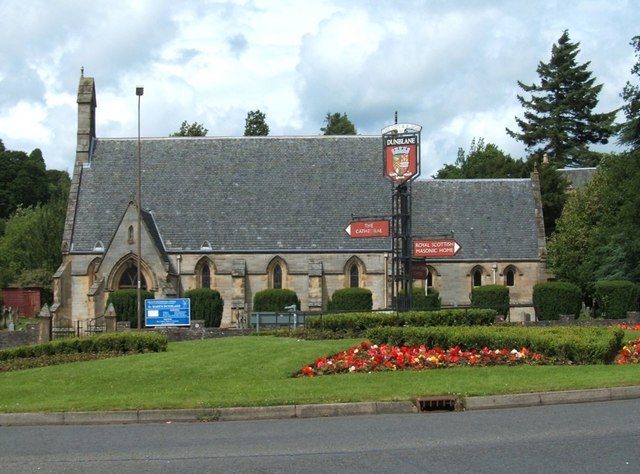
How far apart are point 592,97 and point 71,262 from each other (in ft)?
189

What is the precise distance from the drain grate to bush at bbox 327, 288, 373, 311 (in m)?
29.6

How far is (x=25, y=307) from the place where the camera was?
218 ft

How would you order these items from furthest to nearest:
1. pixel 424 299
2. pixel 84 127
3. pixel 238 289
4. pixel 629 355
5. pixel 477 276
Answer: pixel 84 127, pixel 477 276, pixel 238 289, pixel 424 299, pixel 629 355

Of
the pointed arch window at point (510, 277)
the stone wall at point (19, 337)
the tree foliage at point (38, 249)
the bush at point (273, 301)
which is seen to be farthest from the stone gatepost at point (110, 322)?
the tree foliage at point (38, 249)

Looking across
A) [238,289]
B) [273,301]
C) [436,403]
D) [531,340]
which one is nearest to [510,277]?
[273,301]

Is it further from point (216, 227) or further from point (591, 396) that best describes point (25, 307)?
point (591, 396)

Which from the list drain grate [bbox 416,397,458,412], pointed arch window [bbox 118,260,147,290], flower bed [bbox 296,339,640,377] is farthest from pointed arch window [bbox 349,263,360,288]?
drain grate [bbox 416,397,458,412]

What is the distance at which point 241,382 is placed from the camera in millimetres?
18641

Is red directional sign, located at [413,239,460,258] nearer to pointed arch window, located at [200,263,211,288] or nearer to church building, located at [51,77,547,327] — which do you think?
church building, located at [51,77,547,327]

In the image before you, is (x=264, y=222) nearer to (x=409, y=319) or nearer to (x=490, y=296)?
(x=490, y=296)

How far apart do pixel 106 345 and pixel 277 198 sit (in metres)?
27.0

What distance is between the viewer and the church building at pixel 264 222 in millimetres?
49094

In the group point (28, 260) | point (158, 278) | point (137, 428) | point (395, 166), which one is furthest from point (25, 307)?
point (137, 428)

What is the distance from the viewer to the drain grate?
15266 mm
